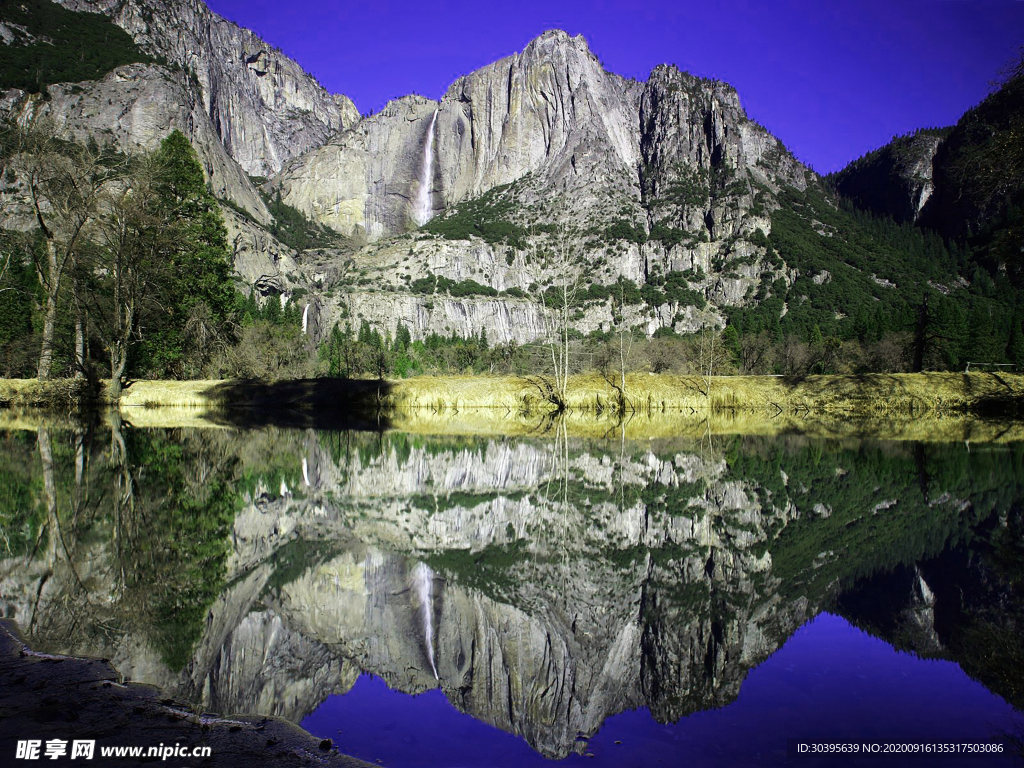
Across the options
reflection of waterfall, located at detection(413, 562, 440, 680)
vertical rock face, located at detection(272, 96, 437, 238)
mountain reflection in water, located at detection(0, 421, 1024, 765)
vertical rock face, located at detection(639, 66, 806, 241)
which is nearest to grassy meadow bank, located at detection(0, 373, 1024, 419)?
mountain reflection in water, located at detection(0, 421, 1024, 765)

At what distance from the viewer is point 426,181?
18188cm

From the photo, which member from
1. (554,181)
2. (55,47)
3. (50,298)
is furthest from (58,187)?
(554,181)

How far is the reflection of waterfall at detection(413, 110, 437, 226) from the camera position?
181 meters

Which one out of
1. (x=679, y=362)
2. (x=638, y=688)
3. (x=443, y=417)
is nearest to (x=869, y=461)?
(x=638, y=688)

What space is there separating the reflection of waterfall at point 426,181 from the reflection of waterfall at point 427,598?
183 m

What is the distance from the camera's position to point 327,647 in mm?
3990

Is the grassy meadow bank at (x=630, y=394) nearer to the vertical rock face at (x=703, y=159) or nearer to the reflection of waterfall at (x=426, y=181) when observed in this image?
the vertical rock face at (x=703, y=159)

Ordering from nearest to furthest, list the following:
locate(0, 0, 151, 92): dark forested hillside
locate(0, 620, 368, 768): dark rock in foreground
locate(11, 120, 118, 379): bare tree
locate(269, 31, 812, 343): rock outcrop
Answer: locate(0, 620, 368, 768): dark rock in foreground → locate(11, 120, 118, 379): bare tree → locate(0, 0, 151, 92): dark forested hillside → locate(269, 31, 812, 343): rock outcrop

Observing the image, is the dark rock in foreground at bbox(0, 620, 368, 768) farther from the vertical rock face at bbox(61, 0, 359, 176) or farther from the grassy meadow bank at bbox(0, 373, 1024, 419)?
the vertical rock face at bbox(61, 0, 359, 176)

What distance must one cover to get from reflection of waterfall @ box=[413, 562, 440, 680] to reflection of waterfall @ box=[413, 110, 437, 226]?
602 feet

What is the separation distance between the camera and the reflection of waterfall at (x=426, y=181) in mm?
181000

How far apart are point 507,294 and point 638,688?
470 ft

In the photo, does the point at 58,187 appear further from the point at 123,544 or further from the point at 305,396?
the point at 123,544

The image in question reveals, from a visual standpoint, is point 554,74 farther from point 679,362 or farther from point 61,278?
point 61,278
